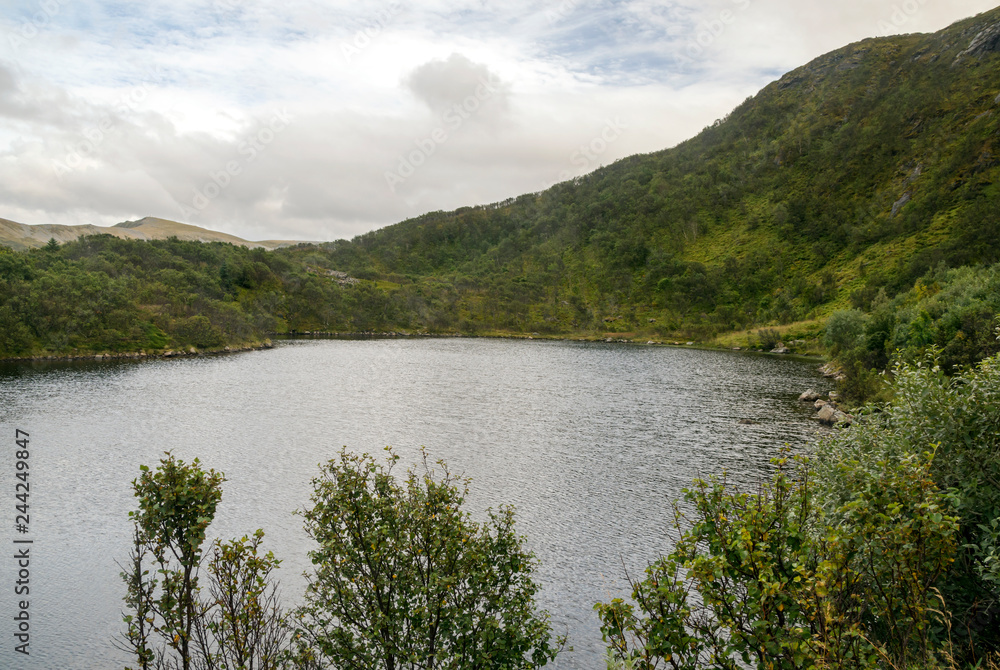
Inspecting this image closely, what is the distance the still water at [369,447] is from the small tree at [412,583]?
725 cm

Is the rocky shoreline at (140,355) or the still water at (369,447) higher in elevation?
the rocky shoreline at (140,355)

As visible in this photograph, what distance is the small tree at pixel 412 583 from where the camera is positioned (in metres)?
13.2

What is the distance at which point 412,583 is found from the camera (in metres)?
14.2

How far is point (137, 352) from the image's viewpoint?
10956cm

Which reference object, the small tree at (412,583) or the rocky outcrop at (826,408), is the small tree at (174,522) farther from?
the rocky outcrop at (826,408)

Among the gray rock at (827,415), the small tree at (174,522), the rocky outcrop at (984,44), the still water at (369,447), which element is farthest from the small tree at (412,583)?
the rocky outcrop at (984,44)

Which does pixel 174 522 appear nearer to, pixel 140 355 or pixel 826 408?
pixel 826 408

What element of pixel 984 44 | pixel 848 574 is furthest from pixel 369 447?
pixel 984 44

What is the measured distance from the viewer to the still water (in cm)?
2330

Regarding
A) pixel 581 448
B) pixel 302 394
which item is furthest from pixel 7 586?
pixel 302 394

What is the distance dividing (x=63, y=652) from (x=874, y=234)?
20449cm

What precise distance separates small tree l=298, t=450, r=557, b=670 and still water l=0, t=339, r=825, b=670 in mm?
7251

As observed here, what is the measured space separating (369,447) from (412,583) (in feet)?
108

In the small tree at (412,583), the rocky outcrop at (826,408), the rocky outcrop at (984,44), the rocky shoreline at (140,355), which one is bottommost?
the rocky outcrop at (826,408)
